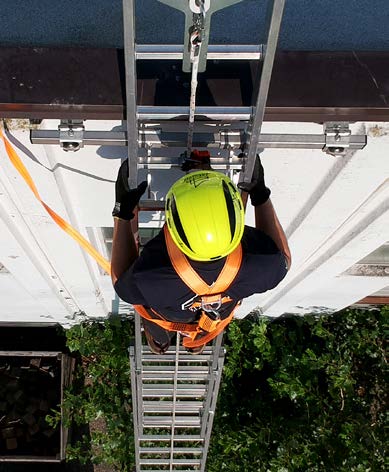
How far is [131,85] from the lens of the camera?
2.44 meters

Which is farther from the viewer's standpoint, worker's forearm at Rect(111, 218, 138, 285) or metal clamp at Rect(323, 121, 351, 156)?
worker's forearm at Rect(111, 218, 138, 285)

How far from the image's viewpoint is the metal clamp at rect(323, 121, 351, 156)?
2.89 meters

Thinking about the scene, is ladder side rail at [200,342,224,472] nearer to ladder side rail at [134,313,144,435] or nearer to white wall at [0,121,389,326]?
ladder side rail at [134,313,144,435]

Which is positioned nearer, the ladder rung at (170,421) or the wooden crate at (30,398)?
the ladder rung at (170,421)

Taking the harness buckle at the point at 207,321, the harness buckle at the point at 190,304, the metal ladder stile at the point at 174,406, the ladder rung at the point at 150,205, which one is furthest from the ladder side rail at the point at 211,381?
the ladder rung at the point at 150,205

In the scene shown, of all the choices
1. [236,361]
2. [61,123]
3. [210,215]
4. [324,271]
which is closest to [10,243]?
[61,123]

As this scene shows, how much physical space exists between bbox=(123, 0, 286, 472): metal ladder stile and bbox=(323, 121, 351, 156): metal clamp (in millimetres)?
400

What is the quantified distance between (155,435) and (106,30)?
587 centimetres

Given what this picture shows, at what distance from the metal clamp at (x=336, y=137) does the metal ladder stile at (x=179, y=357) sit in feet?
1.31

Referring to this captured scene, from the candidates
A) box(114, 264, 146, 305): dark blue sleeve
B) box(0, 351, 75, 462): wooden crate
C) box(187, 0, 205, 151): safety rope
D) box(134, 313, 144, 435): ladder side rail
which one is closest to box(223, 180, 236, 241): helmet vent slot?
box(187, 0, 205, 151): safety rope

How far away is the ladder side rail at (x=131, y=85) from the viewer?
2.10 meters

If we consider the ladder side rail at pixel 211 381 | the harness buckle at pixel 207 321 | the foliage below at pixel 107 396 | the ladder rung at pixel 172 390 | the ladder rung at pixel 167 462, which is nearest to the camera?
the harness buckle at pixel 207 321

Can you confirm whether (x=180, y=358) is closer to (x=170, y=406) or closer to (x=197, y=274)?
(x=170, y=406)

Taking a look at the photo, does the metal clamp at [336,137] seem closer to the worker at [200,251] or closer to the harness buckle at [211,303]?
the worker at [200,251]
